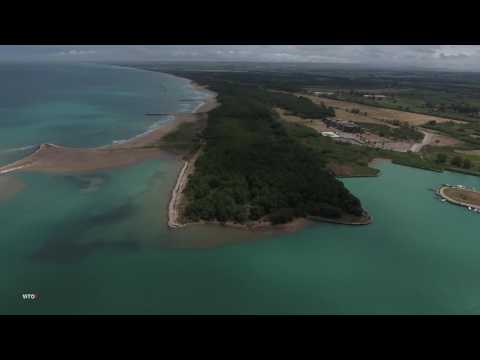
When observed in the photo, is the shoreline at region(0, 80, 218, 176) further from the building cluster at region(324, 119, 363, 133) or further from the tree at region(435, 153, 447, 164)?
the tree at region(435, 153, 447, 164)

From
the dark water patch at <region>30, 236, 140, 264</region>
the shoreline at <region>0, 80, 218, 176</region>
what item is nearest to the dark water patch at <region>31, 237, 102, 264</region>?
the dark water patch at <region>30, 236, 140, 264</region>

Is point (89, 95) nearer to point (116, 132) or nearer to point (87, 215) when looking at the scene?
point (116, 132)

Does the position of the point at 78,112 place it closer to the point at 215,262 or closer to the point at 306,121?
the point at 306,121

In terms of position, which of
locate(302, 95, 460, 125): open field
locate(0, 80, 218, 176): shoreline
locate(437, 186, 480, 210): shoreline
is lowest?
locate(437, 186, 480, 210): shoreline

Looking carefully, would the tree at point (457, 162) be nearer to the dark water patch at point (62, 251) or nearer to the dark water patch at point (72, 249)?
the dark water patch at point (72, 249)

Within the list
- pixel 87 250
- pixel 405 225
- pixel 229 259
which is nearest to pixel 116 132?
pixel 87 250

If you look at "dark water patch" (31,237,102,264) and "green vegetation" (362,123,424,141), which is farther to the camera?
"green vegetation" (362,123,424,141)
